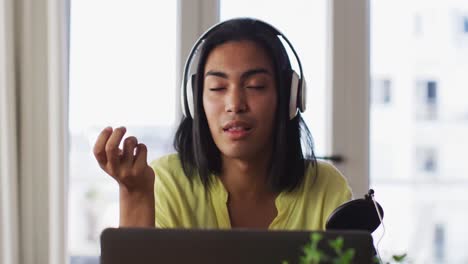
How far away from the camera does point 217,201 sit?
1344 millimetres

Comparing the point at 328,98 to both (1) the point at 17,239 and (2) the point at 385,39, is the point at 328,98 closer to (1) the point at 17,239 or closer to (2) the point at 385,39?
(2) the point at 385,39

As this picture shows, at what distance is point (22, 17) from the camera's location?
2783 mm

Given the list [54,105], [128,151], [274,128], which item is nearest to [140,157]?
[128,151]

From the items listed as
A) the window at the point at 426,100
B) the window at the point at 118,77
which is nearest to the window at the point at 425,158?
the window at the point at 426,100

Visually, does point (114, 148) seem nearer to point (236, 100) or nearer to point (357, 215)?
point (236, 100)

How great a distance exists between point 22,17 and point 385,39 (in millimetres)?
1402

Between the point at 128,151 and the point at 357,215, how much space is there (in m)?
0.36

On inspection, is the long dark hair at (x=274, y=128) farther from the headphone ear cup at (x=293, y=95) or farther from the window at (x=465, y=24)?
the window at (x=465, y=24)

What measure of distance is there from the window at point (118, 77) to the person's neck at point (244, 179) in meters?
1.57

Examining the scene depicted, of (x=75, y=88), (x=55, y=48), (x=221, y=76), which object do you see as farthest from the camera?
(x=75, y=88)

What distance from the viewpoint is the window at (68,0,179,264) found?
116 inches

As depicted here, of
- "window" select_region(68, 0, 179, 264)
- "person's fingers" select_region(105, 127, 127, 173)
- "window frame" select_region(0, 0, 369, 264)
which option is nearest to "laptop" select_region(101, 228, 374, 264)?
"person's fingers" select_region(105, 127, 127, 173)

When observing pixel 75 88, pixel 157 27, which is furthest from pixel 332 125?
pixel 75 88

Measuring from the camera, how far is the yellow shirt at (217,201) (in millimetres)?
1332
